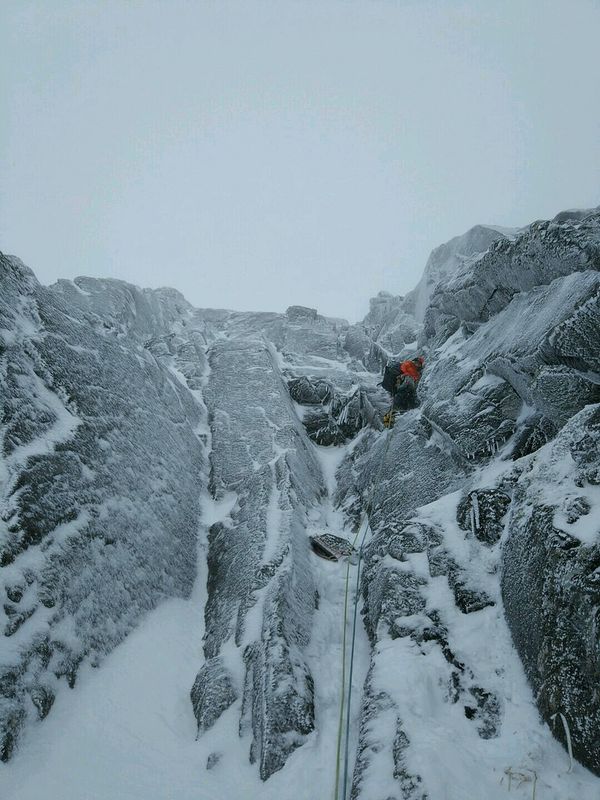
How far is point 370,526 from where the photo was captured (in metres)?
16.1

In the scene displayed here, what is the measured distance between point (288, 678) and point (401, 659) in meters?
2.57

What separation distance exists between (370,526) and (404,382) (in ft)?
27.1

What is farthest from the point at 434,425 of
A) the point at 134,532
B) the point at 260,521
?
the point at 134,532

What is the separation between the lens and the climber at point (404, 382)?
2112 cm

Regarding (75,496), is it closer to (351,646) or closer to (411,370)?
(351,646)

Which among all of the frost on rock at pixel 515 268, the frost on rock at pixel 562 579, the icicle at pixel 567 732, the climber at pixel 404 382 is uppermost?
the frost on rock at pixel 515 268

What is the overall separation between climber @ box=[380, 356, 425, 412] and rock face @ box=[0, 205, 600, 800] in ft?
2.73

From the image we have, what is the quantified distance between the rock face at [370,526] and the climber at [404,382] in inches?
32.7

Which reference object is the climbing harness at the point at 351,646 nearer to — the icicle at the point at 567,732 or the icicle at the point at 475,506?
the icicle at the point at 567,732

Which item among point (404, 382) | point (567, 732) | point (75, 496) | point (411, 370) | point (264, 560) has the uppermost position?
point (75, 496)

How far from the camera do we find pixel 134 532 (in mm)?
13078

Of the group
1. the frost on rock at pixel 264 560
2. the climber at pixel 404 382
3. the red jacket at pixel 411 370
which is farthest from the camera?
the red jacket at pixel 411 370

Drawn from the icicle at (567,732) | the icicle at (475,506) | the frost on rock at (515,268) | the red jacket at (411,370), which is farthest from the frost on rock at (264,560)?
the frost on rock at (515,268)

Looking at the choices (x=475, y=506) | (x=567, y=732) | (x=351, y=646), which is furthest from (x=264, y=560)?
(x=567, y=732)
